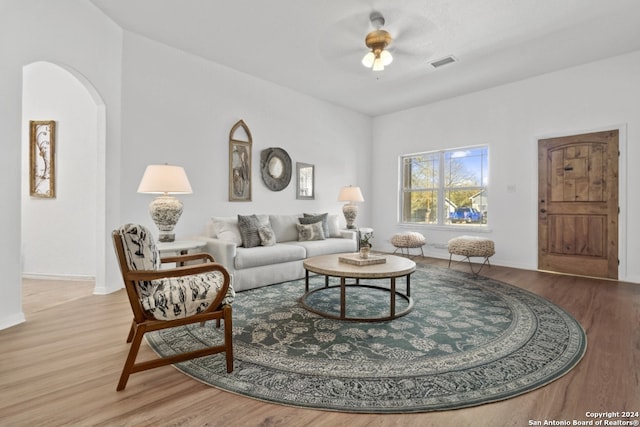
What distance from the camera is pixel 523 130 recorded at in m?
4.89

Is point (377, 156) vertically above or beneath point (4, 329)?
above

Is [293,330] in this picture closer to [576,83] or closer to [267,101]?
[267,101]

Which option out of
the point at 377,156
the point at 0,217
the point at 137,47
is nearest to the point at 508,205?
the point at 377,156

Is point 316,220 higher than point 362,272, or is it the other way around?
point 316,220

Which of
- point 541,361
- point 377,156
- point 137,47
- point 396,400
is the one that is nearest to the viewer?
point 396,400

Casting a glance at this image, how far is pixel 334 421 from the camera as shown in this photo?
1419 millimetres

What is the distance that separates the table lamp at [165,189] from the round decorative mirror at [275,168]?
1.79m

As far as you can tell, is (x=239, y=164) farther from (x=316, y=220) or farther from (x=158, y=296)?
(x=158, y=296)

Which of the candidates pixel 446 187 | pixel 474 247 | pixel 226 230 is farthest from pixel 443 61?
pixel 226 230

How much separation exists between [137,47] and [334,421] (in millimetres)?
4269

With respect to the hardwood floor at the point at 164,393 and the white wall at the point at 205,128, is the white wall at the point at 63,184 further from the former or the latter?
the hardwood floor at the point at 164,393

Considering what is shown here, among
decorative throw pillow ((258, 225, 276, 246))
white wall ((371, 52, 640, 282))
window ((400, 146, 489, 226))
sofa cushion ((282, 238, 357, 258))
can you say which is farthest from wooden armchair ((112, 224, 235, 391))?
window ((400, 146, 489, 226))

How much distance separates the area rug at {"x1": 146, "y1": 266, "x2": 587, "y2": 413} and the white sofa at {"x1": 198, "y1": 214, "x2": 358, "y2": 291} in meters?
0.38

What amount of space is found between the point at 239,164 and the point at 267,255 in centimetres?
165
